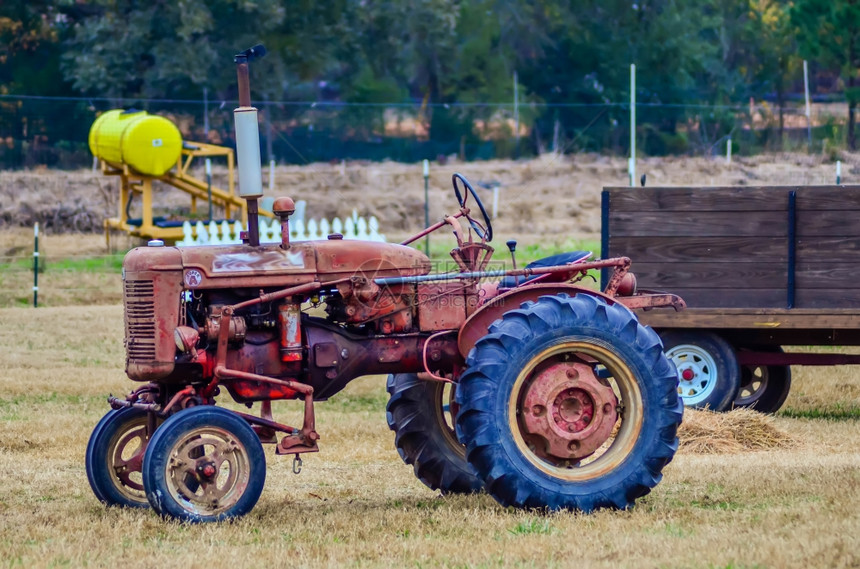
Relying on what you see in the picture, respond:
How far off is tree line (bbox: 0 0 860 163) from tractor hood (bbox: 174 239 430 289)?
22577 mm

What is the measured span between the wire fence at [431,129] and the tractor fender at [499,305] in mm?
21693

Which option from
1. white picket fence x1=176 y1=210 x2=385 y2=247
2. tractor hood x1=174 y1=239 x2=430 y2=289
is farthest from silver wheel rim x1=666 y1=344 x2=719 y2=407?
white picket fence x1=176 y1=210 x2=385 y2=247

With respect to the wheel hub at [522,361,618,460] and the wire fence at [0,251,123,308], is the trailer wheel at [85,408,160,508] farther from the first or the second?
the wire fence at [0,251,123,308]

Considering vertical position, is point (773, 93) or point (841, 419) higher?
point (773, 93)

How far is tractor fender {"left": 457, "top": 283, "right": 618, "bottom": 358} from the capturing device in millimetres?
7324

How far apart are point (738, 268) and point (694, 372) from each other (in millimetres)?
996

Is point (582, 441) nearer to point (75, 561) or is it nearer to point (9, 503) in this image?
point (75, 561)

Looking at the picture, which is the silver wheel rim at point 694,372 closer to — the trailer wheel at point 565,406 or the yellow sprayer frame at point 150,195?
the trailer wheel at point 565,406

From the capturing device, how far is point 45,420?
1122 centimetres

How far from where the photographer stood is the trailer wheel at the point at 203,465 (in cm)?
662

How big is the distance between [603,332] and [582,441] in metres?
0.62

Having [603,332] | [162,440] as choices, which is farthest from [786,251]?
[162,440]

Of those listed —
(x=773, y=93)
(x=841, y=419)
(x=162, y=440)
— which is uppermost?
(x=773, y=93)

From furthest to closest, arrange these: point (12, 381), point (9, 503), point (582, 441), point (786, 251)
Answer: point (12, 381) → point (786, 251) → point (9, 503) → point (582, 441)
